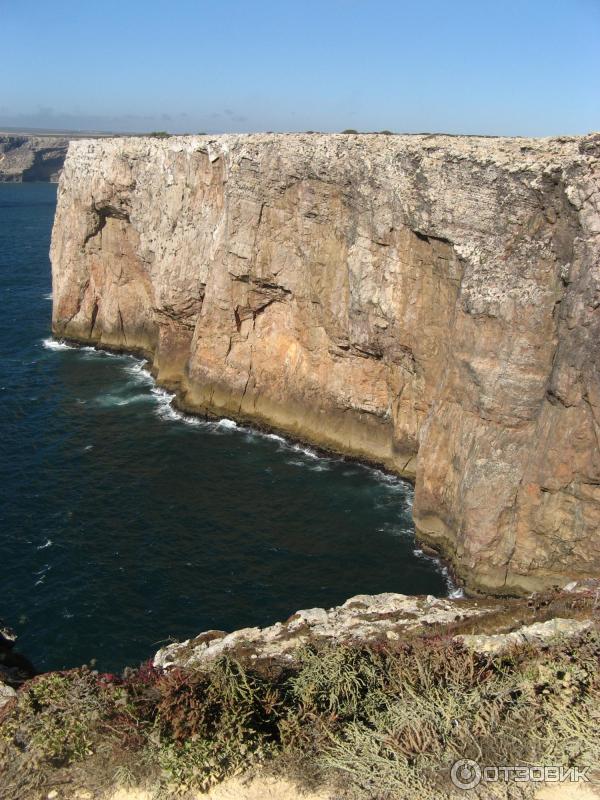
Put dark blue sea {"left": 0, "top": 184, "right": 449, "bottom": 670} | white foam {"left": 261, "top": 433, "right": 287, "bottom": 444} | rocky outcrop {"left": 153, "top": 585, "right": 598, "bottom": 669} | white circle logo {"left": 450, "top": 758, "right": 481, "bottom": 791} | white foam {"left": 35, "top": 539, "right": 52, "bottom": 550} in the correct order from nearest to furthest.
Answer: white circle logo {"left": 450, "top": 758, "right": 481, "bottom": 791} → rocky outcrop {"left": 153, "top": 585, "right": 598, "bottom": 669} → dark blue sea {"left": 0, "top": 184, "right": 449, "bottom": 670} → white foam {"left": 35, "top": 539, "right": 52, "bottom": 550} → white foam {"left": 261, "top": 433, "right": 287, "bottom": 444}

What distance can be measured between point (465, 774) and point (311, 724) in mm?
3159

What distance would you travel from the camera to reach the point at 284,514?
126 ft

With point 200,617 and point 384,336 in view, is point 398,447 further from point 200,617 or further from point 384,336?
point 200,617

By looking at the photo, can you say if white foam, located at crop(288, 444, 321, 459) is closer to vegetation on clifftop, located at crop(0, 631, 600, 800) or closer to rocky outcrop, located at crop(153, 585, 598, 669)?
rocky outcrop, located at crop(153, 585, 598, 669)

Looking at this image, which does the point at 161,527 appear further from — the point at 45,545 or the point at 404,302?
the point at 404,302

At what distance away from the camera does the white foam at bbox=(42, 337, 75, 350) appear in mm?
64000

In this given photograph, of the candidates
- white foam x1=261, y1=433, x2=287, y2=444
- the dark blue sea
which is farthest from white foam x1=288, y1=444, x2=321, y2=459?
white foam x1=261, y1=433, x2=287, y2=444

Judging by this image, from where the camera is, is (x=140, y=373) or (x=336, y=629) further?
(x=140, y=373)

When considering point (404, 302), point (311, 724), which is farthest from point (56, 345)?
point (311, 724)

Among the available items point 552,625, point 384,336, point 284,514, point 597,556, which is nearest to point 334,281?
point 384,336

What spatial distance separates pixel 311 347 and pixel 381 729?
3416cm

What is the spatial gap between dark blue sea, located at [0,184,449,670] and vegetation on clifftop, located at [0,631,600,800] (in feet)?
32.7
